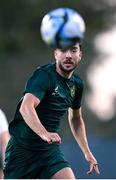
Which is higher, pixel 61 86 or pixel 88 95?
pixel 61 86

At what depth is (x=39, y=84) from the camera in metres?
8.97

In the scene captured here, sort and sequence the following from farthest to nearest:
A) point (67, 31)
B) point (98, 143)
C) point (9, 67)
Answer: point (9, 67) → point (98, 143) → point (67, 31)

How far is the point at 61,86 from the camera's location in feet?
30.6

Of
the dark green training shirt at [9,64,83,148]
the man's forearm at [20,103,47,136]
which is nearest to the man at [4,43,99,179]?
the dark green training shirt at [9,64,83,148]

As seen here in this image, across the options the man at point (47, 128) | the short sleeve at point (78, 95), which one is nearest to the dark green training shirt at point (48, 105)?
the man at point (47, 128)

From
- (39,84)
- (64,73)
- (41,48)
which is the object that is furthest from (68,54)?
(41,48)

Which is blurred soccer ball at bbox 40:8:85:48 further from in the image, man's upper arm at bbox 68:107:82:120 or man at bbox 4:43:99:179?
man's upper arm at bbox 68:107:82:120

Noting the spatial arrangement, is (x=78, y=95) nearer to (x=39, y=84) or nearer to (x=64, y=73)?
(x=64, y=73)

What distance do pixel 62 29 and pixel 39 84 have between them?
24.4 inches

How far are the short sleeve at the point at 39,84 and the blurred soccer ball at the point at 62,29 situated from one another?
1.09 ft

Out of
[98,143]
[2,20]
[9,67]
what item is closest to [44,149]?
[98,143]

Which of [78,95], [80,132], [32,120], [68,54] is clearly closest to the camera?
[32,120]

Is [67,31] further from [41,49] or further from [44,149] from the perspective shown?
[41,49]

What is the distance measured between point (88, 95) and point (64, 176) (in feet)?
64.2
